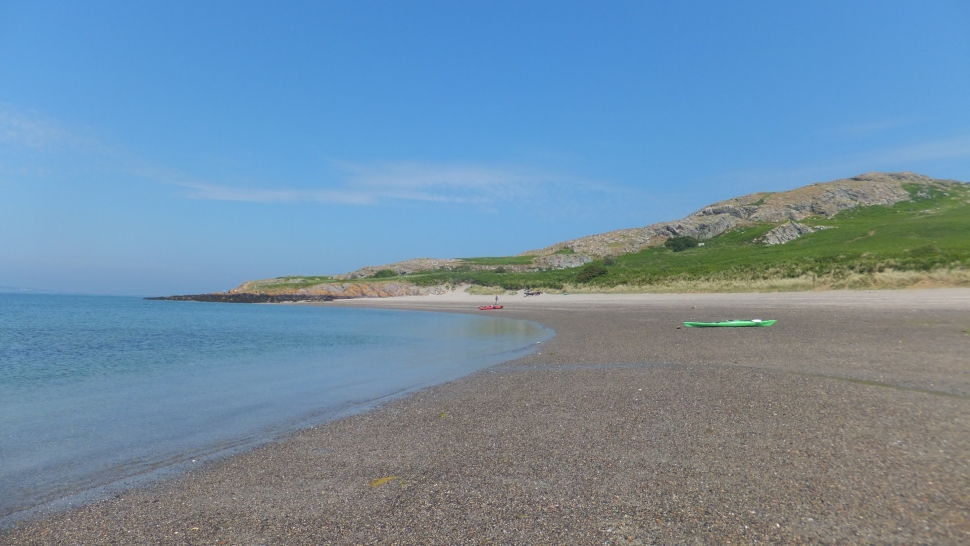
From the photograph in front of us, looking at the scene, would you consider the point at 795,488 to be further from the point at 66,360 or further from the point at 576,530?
the point at 66,360

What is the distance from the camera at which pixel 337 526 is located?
4.80 metres

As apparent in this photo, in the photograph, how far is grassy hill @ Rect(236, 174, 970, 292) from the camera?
1389 inches

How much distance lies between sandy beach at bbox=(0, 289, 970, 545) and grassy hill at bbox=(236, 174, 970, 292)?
28.2 metres

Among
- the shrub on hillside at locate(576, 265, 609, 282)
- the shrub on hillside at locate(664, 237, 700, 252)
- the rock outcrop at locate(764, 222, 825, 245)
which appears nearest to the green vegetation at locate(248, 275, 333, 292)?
the shrub on hillside at locate(576, 265, 609, 282)

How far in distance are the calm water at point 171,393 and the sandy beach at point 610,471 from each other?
3.70 ft

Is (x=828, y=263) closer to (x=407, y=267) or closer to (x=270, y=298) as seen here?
(x=270, y=298)

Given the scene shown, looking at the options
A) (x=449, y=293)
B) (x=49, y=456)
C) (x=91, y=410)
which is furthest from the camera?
(x=449, y=293)

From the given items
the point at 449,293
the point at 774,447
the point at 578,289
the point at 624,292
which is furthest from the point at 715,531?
the point at 449,293

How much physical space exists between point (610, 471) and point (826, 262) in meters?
45.9

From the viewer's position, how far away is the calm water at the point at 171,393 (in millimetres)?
7164

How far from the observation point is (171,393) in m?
12.5

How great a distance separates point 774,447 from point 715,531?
2585 millimetres

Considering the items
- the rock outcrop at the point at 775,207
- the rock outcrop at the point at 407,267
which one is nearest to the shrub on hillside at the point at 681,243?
the rock outcrop at the point at 775,207

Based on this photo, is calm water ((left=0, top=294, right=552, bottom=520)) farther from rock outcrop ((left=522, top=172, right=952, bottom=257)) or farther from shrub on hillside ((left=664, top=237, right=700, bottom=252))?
rock outcrop ((left=522, top=172, right=952, bottom=257))
